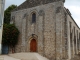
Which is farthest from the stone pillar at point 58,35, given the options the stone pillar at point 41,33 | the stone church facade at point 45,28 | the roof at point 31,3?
the roof at point 31,3

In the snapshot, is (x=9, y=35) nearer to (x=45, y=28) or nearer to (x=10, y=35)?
(x=10, y=35)

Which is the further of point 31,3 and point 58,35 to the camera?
point 31,3

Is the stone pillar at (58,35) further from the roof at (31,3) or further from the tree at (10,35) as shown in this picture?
the tree at (10,35)

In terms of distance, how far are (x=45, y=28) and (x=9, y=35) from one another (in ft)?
20.5

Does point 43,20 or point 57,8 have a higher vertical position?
point 57,8

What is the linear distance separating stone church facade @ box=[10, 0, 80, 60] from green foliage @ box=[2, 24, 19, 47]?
96 centimetres

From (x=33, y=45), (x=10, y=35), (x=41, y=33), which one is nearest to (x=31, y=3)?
(x=41, y=33)

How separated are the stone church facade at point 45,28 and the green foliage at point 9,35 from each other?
96 centimetres

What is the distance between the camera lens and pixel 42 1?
70.1 ft

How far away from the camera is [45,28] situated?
19.7 metres

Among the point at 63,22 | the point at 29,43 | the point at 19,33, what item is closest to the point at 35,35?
the point at 29,43

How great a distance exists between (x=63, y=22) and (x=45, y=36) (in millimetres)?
3434

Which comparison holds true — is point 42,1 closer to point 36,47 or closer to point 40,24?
point 40,24

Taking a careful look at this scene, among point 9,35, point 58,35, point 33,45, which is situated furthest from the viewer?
point 9,35
